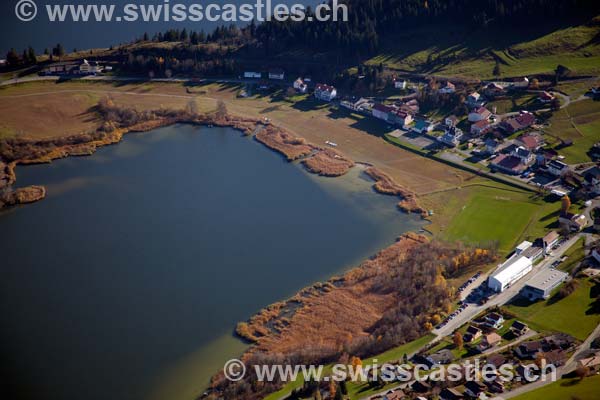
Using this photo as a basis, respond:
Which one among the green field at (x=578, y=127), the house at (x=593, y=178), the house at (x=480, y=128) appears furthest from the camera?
the house at (x=480, y=128)

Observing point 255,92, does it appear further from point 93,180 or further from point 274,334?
point 274,334

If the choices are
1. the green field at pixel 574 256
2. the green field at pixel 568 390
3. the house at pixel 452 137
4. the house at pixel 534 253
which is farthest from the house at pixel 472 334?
the house at pixel 452 137

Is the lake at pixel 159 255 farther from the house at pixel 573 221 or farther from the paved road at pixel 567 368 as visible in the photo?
the paved road at pixel 567 368

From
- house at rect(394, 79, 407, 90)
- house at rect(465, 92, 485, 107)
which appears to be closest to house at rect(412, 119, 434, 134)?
house at rect(465, 92, 485, 107)

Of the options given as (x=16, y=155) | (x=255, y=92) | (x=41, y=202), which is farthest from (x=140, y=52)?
(x=41, y=202)

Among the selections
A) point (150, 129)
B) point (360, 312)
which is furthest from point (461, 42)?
point (360, 312)

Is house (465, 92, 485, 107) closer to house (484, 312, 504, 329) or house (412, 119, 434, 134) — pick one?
house (412, 119, 434, 134)
